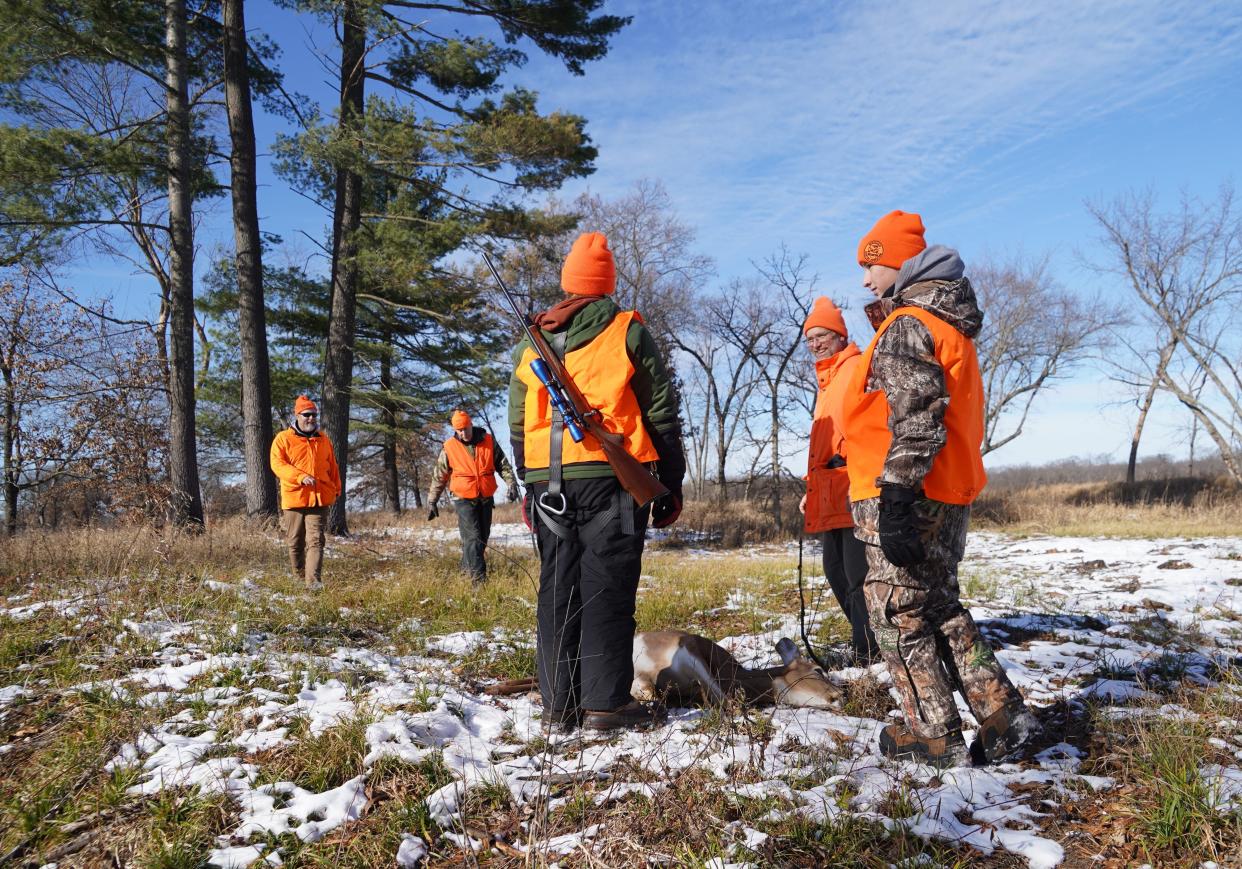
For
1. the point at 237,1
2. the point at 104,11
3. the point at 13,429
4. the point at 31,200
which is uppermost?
the point at 237,1

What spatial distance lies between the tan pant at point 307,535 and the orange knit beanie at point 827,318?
5616 mm

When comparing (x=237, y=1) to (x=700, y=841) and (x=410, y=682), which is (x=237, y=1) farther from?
(x=700, y=841)

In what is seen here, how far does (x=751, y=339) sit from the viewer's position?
28375 mm

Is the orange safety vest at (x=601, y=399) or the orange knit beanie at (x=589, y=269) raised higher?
the orange knit beanie at (x=589, y=269)

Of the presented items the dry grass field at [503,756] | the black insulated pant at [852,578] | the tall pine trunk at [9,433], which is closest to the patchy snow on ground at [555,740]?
the dry grass field at [503,756]

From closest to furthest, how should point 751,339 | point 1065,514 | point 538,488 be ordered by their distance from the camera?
point 538,488, point 1065,514, point 751,339

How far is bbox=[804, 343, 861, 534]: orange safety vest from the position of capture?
435 centimetres

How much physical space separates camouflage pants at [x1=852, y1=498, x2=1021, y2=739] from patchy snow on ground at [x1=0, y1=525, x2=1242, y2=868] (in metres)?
0.24

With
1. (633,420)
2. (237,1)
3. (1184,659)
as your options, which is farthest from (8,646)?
(237,1)

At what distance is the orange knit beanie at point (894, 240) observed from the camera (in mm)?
3191

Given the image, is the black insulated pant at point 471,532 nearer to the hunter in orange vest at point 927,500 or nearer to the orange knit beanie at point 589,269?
the orange knit beanie at point 589,269

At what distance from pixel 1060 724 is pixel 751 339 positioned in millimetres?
25823

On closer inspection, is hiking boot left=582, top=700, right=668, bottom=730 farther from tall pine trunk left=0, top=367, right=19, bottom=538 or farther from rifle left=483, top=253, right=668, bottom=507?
tall pine trunk left=0, top=367, right=19, bottom=538

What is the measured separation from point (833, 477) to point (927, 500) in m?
1.59
